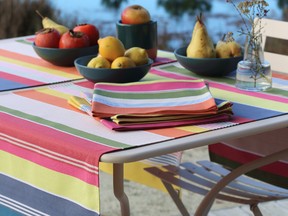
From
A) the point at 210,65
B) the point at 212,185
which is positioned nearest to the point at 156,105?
the point at 210,65

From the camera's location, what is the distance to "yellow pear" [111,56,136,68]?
8.46 feet

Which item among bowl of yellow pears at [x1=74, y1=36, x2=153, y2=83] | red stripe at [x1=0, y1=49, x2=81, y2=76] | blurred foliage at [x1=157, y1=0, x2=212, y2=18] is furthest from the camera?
blurred foliage at [x1=157, y1=0, x2=212, y2=18]

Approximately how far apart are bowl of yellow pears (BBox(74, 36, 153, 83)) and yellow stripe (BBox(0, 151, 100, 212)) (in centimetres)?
49

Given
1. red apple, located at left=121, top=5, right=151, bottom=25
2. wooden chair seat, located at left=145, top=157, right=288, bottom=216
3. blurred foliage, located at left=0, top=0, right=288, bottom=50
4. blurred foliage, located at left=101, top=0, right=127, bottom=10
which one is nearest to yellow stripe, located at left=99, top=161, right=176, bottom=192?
wooden chair seat, located at left=145, top=157, right=288, bottom=216

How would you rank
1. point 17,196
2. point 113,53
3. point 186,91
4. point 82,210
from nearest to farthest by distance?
point 82,210, point 17,196, point 186,91, point 113,53

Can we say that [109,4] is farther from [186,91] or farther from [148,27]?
[186,91]

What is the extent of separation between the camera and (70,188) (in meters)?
2.04

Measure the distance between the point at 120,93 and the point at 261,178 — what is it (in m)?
0.85

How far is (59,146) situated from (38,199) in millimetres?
184

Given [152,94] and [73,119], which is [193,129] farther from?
[73,119]

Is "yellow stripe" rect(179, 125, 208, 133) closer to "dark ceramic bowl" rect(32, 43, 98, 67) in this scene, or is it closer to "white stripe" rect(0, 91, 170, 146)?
"white stripe" rect(0, 91, 170, 146)

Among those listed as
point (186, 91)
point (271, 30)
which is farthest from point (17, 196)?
point (271, 30)

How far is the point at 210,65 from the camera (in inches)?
105

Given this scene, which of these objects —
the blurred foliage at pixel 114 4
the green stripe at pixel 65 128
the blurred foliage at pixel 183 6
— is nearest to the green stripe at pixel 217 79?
the green stripe at pixel 65 128
